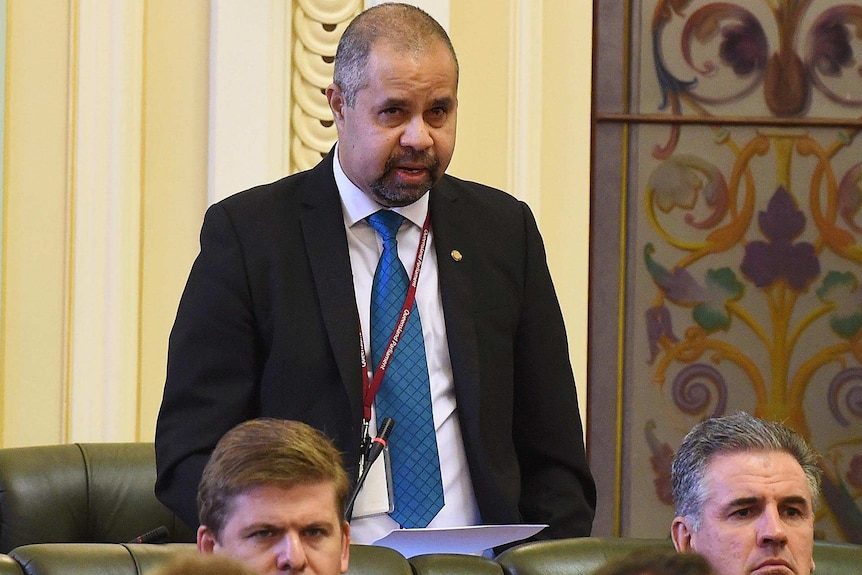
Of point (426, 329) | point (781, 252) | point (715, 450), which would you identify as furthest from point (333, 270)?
point (781, 252)

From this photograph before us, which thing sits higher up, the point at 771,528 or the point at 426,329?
the point at 426,329

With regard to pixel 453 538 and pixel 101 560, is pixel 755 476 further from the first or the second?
pixel 101 560

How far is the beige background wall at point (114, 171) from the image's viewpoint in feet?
15.7

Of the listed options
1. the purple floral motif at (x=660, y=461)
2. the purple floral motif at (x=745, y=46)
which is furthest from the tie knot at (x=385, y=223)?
the purple floral motif at (x=745, y=46)

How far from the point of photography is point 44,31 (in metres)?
4.83

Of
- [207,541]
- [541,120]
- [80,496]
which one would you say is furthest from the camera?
[541,120]

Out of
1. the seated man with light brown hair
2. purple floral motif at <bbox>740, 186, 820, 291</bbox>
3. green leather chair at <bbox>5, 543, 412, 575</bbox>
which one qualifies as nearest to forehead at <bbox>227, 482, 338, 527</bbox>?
the seated man with light brown hair

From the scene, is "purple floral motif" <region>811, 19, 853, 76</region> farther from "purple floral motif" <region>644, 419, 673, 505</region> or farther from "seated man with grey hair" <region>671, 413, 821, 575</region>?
"seated man with grey hair" <region>671, 413, 821, 575</region>

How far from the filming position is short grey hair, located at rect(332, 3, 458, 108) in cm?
325

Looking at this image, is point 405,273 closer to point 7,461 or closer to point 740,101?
point 7,461

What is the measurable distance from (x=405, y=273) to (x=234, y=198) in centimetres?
39

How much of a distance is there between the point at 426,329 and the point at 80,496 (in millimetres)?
1084

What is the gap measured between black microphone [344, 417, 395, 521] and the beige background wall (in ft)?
5.87

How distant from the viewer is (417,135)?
3.19m
